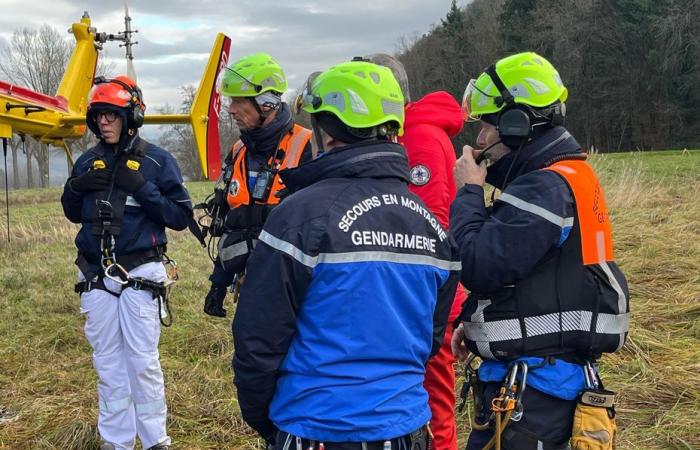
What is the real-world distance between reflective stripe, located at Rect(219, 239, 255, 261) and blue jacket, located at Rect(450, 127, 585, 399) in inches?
63.6

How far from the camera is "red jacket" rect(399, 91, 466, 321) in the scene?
3652 millimetres

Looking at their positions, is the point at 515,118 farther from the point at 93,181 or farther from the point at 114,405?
the point at 114,405

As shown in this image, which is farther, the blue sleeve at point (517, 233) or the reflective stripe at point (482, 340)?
the reflective stripe at point (482, 340)

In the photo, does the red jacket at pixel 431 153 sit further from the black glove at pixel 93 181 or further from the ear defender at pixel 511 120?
the black glove at pixel 93 181

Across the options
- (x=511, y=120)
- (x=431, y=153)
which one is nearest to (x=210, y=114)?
(x=431, y=153)

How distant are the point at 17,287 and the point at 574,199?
31.0 feet

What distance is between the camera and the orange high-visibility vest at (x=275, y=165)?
3941 mm

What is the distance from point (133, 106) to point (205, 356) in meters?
2.90

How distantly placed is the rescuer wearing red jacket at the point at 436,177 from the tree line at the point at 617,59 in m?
44.5

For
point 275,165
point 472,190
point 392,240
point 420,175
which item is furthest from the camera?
point 275,165

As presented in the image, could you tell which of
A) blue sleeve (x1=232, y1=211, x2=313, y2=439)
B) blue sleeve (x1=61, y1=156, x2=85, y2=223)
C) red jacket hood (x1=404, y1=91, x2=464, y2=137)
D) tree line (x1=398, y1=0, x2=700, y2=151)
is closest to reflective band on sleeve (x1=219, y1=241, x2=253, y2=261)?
red jacket hood (x1=404, y1=91, x2=464, y2=137)

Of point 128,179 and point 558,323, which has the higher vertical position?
point 128,179

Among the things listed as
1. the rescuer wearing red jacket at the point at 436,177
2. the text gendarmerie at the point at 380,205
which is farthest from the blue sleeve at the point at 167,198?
the text gendarmerie at the point at 380,205

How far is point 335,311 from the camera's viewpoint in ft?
6.97
